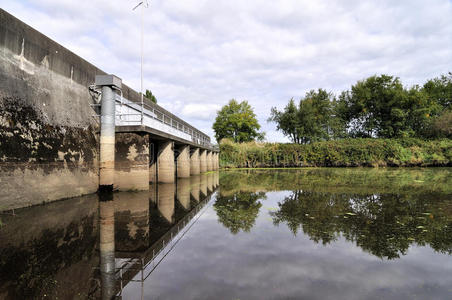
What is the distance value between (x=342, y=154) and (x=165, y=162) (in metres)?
27.5

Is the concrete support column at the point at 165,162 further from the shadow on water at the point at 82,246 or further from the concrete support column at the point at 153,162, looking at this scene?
the shadow on water at the point at 82,246

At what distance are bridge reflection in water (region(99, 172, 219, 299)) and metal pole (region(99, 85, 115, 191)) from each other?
1578 millimetres

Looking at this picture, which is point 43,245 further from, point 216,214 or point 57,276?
point 216,214

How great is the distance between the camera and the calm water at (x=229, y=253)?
2.56 m

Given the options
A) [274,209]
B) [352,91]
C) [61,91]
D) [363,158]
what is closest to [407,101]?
[352,91]

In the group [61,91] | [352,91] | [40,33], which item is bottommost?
[61,91]

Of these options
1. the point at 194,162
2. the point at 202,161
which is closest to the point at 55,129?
the point at 194,162

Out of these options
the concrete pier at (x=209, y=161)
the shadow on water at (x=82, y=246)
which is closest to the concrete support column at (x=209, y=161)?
the concrete pier at (x=209, y=161)

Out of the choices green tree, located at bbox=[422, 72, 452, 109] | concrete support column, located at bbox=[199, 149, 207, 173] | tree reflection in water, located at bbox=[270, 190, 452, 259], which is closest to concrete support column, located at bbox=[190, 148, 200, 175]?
concrete support column, located at bbox=[199, 149, 207, 173]

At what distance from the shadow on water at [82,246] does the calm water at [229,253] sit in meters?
0.02

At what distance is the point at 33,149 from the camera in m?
6.97

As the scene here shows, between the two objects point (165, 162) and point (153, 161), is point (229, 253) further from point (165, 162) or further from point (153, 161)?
point (153, 161)

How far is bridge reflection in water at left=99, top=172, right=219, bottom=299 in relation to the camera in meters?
2.91

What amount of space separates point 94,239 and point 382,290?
13.2 feet
